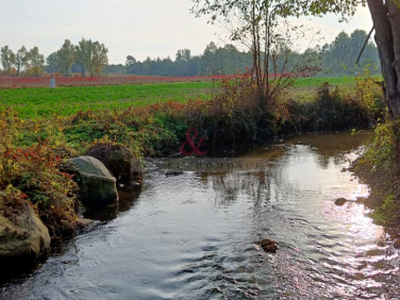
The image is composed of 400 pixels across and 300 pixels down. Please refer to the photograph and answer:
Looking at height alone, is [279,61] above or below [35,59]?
below

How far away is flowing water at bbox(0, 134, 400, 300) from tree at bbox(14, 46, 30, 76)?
98.1 meters

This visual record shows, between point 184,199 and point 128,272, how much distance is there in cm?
397

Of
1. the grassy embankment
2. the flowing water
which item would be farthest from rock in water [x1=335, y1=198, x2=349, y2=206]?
the grassy embankment

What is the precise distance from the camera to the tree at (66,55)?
3671 inches

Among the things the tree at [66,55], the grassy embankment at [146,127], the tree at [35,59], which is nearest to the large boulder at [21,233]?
the grassy embankment at [146,127]

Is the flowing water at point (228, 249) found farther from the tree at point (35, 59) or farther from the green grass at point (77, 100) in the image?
the tree at point (35, 59)

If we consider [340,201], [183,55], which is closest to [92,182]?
[340,201]

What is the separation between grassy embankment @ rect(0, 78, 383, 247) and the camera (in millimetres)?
8062

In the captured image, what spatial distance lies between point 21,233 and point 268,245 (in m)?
3.98

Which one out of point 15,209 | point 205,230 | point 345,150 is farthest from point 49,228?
point 345,150

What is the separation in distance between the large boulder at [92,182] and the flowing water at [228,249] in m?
0.41

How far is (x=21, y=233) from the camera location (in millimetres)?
6664

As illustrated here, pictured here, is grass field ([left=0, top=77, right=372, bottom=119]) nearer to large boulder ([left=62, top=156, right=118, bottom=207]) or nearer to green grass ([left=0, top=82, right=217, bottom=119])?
green grass ([left=0, top=82, right=217, bottom=119])

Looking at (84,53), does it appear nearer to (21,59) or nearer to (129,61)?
(21,59)
